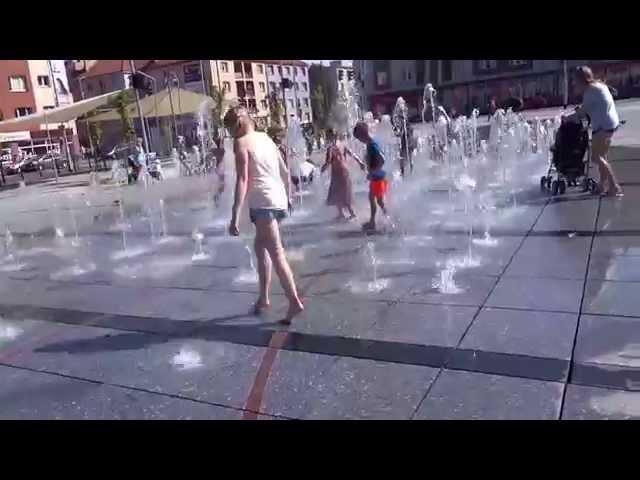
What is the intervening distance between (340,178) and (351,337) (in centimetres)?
459

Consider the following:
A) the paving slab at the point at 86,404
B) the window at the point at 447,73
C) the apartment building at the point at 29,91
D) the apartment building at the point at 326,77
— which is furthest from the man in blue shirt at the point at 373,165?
the apartment building at the point at 326,77

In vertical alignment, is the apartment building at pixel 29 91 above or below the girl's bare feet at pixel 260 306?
above

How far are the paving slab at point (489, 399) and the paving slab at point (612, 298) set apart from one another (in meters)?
1.26

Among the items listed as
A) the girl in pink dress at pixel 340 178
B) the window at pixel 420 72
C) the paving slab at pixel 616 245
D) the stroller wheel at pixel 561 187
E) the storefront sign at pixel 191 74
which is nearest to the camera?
the paving slab at pixel 616 245

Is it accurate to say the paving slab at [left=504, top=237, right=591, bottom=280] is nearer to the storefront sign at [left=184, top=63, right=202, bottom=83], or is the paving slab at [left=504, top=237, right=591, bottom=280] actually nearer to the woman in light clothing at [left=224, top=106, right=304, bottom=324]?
the woman in light clothing at [left=224, top=106, right=304, bottom=324]

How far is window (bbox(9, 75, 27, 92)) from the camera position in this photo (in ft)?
163

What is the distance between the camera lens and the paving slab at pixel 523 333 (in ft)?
11.8

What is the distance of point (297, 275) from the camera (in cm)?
575

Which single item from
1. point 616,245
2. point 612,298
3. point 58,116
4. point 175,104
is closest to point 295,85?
point 175,104

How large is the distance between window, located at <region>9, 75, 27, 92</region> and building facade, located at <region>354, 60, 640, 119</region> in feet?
101

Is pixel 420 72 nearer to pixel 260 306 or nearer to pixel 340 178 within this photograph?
pixel 340 178

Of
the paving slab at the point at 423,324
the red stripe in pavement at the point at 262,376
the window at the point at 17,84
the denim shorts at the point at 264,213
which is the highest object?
the window at the point at 17,84

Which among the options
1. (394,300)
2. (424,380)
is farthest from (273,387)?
(394,300)

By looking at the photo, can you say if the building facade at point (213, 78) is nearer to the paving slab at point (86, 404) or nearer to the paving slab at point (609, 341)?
the paving slab at point (86, 404)
